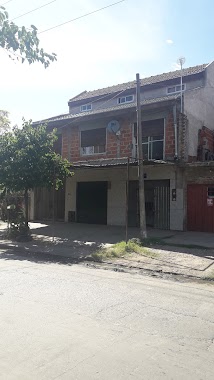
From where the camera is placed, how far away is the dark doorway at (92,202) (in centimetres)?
1897

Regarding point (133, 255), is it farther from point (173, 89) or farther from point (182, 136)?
point (173, 89)

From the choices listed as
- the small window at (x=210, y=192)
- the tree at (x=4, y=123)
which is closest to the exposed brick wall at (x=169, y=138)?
the small window at (x=210, y=192)

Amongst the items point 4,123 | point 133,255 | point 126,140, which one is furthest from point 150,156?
point 4,123

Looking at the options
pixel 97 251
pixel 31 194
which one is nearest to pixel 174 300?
pixel 97 251

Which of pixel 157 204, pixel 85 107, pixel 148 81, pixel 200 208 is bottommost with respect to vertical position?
pixel 200 208

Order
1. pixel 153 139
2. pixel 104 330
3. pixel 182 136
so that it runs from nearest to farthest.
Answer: pixel 104 330 < pixel 182 136 < pixel 153 139

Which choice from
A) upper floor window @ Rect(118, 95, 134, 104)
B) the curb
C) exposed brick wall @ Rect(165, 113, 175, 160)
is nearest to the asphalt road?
the curb

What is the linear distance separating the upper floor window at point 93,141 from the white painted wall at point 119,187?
1.03m

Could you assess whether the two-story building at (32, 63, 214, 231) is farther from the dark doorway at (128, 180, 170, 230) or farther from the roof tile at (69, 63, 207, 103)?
the roof tile at (69, 63, 207, 103)

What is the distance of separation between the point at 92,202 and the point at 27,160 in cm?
675

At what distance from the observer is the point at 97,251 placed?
441 inches

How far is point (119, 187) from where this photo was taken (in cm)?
1827

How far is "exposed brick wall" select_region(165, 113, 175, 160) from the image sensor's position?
635 inches

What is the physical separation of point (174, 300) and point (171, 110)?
1154cm
